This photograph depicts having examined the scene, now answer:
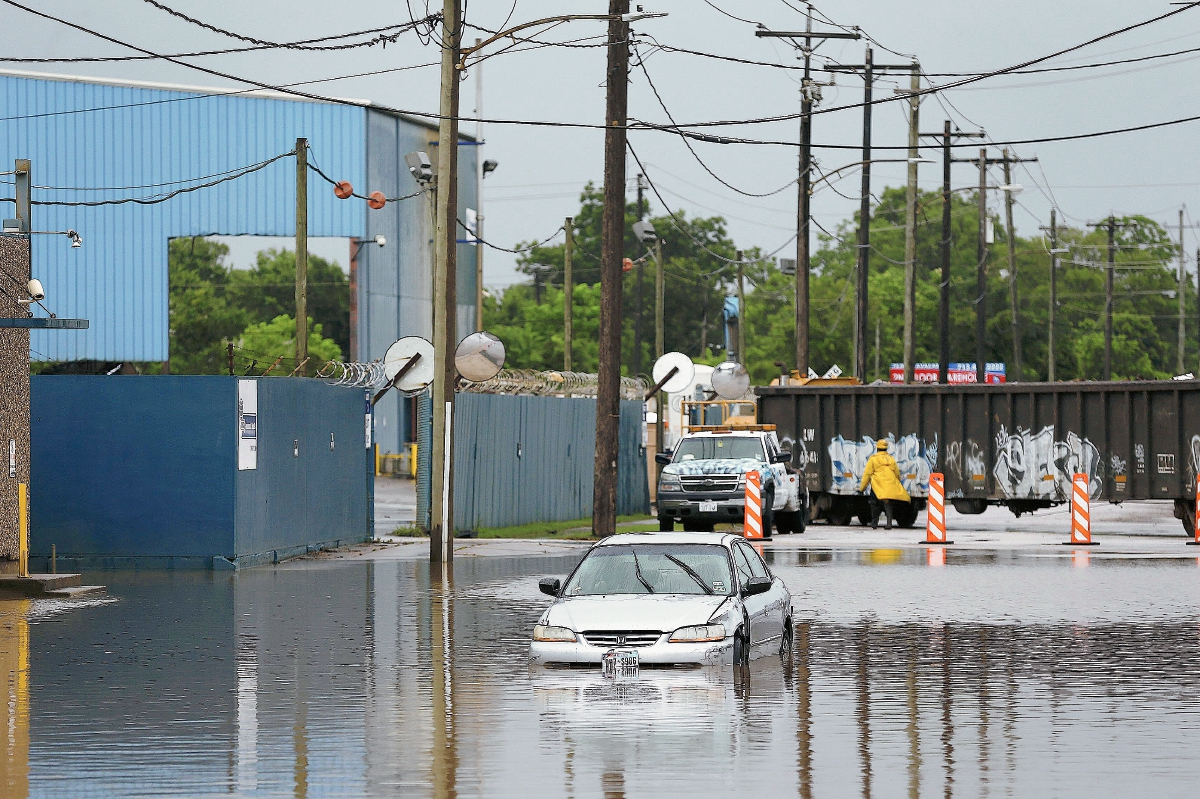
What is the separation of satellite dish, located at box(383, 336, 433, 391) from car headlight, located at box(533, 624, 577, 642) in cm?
1689

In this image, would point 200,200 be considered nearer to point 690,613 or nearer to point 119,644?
point 119,644

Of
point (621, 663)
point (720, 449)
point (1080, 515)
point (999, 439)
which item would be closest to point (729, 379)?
point (720, 449)

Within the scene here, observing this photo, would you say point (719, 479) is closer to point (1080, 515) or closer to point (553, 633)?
point (1080, 515)

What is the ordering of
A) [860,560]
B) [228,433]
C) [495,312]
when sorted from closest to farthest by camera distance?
[228,433] → [860,560] → [495,312]

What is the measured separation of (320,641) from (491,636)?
1603mm

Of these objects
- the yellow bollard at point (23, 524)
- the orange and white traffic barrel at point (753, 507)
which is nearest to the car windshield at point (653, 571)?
the yellow bollard at point (23, 524)

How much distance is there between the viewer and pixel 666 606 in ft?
45.7

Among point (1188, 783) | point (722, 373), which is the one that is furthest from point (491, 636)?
point (722, 373)

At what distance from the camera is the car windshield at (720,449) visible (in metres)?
36.2

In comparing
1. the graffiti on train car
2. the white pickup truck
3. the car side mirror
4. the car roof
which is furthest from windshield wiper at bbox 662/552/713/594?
the graffiti on train car

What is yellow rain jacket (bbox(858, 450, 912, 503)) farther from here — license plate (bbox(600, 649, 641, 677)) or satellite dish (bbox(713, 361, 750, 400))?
license plate (bbox(600, 649, 641, 677))

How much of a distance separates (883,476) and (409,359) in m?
11.7

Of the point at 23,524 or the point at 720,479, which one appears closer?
the point at 23,524

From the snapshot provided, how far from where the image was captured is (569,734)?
11453mm
